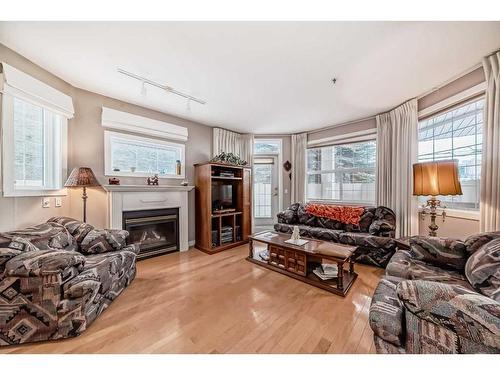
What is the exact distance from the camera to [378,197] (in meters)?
3.61

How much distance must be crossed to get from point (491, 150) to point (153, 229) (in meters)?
4.52

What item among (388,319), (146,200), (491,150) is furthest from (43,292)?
(491,150)

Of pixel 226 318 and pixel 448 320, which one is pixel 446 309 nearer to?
pixel 448 320

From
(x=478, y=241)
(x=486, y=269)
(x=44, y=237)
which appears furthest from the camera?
(x=44, y=237)

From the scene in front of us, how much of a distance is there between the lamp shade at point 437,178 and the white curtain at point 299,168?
2.56m

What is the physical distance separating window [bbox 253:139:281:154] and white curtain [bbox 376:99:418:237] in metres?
2.23

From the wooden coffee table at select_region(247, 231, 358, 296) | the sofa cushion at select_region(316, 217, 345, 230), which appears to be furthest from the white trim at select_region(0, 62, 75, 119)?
the sofa cushion at select_region(316, 217, 345, 230)

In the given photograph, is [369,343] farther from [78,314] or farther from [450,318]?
[78,314]

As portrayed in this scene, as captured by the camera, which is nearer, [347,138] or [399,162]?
[399,162]

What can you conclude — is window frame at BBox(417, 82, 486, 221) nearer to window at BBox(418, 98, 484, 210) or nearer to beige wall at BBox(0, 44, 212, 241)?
window at BBox(418, 98, 484, 210)

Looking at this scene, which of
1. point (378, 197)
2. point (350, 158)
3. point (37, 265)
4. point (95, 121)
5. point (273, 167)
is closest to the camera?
point (37, 265)

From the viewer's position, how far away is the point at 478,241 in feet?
5.13

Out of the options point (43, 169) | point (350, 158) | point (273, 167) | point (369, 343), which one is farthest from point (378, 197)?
point (43, 169)

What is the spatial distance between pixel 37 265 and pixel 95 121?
223 cm
